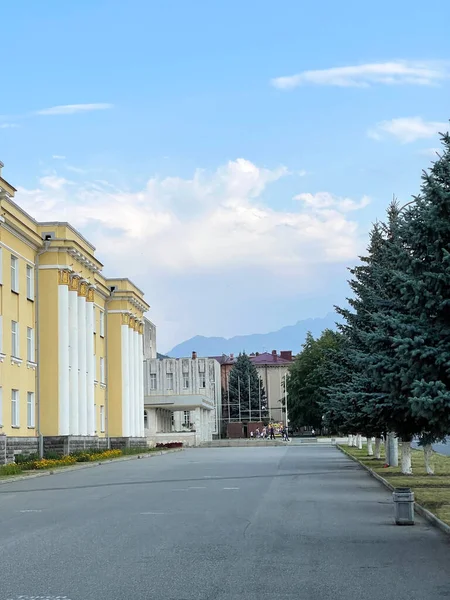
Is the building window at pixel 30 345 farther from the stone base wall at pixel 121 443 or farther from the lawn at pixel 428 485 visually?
the lawn at pixel 428 485

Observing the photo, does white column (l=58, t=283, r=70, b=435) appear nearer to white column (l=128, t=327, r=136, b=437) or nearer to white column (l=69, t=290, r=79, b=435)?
white column (l=69, t=290, r=79, b=435)

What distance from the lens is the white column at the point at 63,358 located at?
5022 centimetres

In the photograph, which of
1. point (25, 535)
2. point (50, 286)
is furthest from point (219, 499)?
point (50, 286)

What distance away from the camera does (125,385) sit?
68.8 metres

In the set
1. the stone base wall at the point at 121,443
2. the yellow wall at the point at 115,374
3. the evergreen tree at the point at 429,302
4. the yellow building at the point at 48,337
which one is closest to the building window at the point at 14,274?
the yellow building at the point at 48,337

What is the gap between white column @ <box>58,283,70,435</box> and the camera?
5022 cm

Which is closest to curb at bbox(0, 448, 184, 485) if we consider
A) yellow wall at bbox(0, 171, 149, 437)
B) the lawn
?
yellow wall at bbox(0, 171, 149, 437)

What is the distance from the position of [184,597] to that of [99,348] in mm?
57216

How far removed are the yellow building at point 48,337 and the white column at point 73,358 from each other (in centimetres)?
5

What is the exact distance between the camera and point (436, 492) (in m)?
21.9

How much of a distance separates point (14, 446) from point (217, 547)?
32210mm

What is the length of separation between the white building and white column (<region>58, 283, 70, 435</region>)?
113 feet

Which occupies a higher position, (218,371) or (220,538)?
(218,371)

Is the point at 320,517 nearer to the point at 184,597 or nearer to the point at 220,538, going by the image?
the point at 220,538
